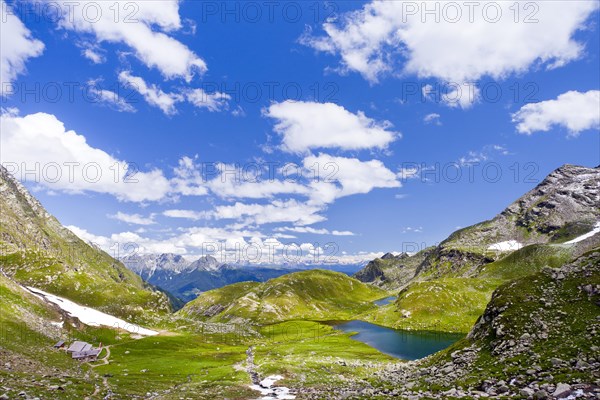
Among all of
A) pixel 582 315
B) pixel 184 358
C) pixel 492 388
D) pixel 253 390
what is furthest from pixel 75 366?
pixel 582 315

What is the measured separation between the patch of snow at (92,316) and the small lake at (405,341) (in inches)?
3490

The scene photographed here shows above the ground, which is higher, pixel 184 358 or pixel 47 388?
pixel 47 388

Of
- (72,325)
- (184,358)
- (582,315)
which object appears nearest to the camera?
(582,315)

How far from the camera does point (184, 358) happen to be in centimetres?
9200

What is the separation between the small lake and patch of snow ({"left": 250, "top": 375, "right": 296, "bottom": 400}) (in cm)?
6530

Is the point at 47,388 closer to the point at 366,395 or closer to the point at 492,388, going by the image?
the point at 366,395

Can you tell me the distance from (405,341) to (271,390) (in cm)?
11308

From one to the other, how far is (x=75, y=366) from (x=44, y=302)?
54.0 meters

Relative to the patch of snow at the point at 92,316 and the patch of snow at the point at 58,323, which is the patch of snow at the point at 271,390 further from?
the patch of snow at the point at 92,316

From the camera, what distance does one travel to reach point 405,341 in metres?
151

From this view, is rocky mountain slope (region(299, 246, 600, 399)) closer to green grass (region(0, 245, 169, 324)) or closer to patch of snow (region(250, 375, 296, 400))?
patch of snow (region(250, 375, 296, 400))

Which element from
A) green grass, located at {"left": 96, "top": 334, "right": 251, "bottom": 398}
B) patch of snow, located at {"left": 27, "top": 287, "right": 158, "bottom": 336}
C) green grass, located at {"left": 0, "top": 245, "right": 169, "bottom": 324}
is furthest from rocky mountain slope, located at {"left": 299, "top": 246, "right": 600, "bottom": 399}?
green grass, located at {"left": 0, "top": 245, "right": 169, "bottom": 324}

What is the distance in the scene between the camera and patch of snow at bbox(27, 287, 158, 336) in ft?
382

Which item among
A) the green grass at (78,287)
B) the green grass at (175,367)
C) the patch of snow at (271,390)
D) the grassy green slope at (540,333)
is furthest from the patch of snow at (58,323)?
the grassy green slope at (540,333)
